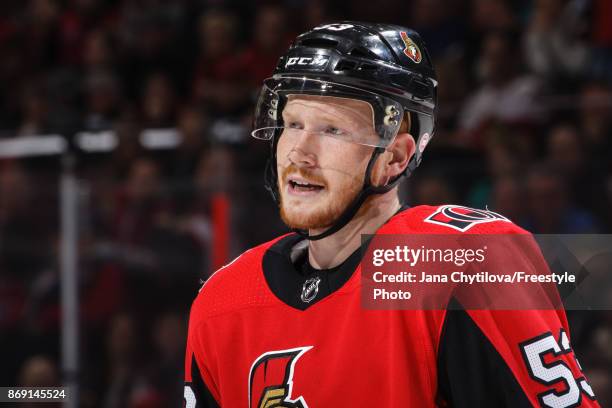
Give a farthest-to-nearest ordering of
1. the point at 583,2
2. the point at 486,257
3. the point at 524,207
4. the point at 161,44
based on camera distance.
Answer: the point at 161,44 < the point at 583,2 < the point at 524,207 < the point at 486,257

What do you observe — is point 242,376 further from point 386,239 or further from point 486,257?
point 486,257

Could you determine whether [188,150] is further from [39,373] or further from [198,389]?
[198,389]

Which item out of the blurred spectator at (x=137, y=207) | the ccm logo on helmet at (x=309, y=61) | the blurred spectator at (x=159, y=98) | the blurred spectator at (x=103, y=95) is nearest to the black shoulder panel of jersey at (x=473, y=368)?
the ccm logo on helmet at (x=309, y=61)

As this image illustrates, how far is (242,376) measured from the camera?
1957 millimetres

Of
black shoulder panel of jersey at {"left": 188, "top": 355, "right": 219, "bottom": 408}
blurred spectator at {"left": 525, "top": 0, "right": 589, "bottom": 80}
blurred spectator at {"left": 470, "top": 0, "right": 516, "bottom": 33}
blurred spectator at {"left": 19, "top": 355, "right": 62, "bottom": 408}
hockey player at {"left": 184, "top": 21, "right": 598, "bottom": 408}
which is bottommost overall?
blurred spectator at {"left": 19, "top": 355, "right": 62, "bottom": 408}

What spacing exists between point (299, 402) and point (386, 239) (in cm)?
33

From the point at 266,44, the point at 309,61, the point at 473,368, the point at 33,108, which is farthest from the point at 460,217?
the point at 33,108

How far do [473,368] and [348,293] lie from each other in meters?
0.28

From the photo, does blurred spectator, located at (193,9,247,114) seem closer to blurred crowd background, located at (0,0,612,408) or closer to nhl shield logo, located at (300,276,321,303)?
blurred crowd background, located at (0,0,612,408)

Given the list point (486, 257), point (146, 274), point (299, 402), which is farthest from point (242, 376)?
point (146, 274)

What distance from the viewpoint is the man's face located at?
1.92 metres

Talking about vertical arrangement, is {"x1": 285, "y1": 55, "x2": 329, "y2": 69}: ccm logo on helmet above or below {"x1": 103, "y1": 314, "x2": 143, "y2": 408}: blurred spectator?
above

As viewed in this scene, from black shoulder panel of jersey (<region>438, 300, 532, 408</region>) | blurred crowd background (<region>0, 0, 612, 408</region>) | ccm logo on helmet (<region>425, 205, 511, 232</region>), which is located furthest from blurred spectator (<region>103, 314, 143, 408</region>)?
black shoulder panel of jersey (<region>438, 300, 532, 408</region>)

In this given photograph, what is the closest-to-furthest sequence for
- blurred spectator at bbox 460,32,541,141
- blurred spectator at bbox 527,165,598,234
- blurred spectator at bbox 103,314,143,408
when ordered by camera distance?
1. blurred spectator at bbox 527,165,598,234
2. blurred spectator at bbox 103,314,143,408
3. blurred spectator at bbox 460,32,541,141
